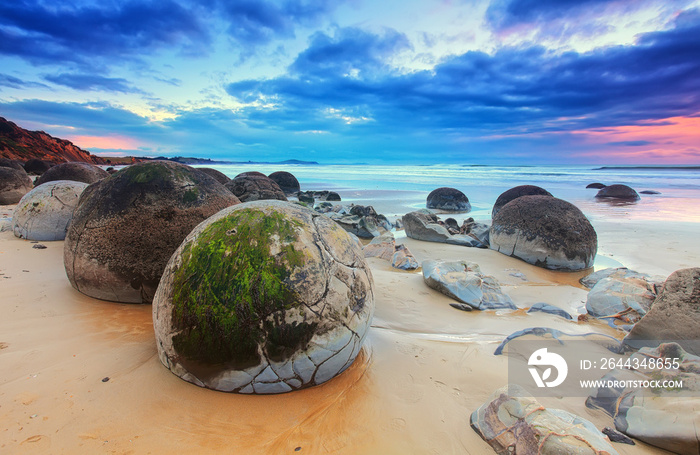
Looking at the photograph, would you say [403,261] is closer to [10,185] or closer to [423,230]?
[423,230]

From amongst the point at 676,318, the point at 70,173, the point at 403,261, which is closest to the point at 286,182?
the point at 70,173

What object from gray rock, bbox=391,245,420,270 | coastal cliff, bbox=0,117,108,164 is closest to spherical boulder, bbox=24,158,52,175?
coastal cliff, bbox=0,117,108,164

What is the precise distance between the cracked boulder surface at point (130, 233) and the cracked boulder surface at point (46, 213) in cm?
328

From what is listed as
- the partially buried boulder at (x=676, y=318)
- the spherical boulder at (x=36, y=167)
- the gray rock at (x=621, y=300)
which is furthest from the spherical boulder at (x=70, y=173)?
the spherical boulder at (x=36, y=167)

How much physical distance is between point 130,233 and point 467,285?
13.7 ft

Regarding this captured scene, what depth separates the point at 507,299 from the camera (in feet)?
15.3

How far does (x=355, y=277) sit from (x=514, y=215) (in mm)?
5608

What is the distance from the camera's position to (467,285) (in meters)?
4.70

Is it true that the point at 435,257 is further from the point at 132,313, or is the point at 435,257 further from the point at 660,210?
the point at 660,210

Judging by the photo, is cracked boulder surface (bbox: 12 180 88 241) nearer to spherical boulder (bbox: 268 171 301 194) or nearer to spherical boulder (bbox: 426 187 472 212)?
spherical boulder (bbox: 426 187 472 212)

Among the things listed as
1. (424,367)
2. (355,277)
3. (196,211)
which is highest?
(196,211)

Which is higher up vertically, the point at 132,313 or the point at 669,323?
the point at 669,323

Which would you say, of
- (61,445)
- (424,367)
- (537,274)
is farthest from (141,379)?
(537,274)

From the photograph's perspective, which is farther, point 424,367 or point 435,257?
point 435,257
